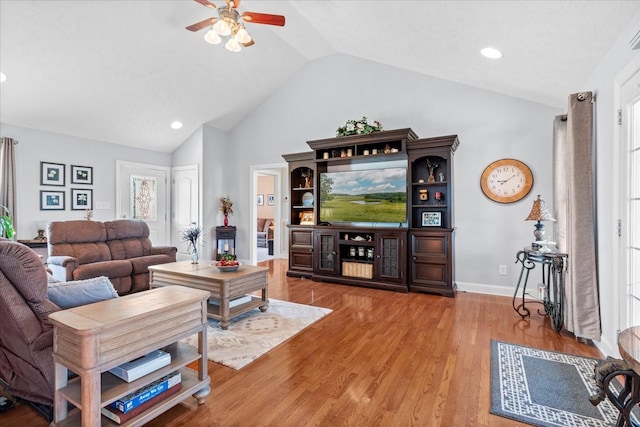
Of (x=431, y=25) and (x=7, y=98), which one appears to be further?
(x=7, y=98)

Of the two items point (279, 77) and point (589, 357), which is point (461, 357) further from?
point (279, 77)

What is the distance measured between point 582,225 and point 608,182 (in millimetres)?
441

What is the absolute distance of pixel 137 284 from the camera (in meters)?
4.49

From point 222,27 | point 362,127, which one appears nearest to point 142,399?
point 222,27

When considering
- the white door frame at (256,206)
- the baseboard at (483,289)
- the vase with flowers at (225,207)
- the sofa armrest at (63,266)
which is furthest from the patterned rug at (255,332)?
the vase with flowers at (225,207)

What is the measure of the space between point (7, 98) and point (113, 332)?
5003 mm

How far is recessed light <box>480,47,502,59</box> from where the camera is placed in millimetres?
3215

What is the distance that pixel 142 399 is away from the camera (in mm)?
1685

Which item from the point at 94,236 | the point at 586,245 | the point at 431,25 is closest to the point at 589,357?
the point at 586,245

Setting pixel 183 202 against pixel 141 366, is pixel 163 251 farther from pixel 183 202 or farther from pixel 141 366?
pixel 141 366

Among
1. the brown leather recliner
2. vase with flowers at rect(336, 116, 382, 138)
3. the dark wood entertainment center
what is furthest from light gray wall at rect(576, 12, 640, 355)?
the brown leather recliner

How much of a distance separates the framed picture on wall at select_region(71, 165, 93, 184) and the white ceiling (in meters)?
0.62

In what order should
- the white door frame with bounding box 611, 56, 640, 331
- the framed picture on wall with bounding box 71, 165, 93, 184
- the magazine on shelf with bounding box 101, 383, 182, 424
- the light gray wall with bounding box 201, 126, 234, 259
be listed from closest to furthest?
the magazine on shelf with bounding box 101, 383, 182, 424, the white door frame with bounding box 611, 56, 640, 331, the framed picture on wall with bounding box 71, 165, 93, 184, the light gray wall with bounding box 201, 126, 234, 259

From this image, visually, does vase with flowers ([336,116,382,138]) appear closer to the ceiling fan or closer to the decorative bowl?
the ceiling fan
